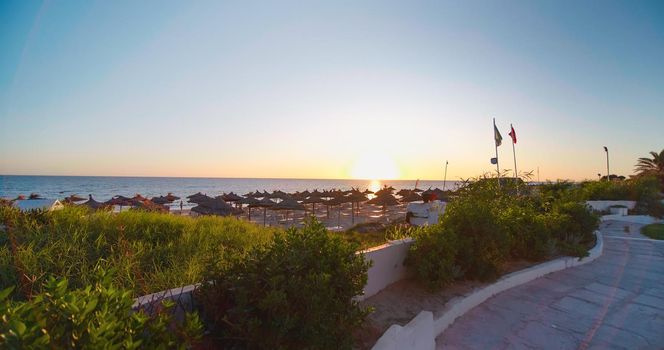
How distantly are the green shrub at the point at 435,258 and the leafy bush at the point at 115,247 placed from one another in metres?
2.38

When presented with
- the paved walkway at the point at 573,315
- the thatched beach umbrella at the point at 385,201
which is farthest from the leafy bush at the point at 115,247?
the thatched beach umbrella at the point at 385,201

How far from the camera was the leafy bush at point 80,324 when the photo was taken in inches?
61.7

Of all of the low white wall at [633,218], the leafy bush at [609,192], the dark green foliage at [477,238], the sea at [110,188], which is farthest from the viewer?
the sea at [110,188]

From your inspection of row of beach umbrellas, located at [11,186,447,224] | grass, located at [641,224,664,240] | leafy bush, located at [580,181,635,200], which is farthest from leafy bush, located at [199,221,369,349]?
leafy bush, located at [580,181,635,200]

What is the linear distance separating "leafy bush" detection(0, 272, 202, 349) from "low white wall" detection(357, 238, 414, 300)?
2.91 meters

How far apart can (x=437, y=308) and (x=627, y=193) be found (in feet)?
70.5

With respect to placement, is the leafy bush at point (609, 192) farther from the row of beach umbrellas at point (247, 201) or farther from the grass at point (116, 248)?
the grass at point (116, 248)

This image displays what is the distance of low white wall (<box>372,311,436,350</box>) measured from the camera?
324cm

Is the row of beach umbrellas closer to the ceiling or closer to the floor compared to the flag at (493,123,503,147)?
closer to the floor

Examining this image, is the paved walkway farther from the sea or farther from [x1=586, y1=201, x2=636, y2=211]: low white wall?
[x1=586, y1=201, x2=636, y2=211]: low white wall

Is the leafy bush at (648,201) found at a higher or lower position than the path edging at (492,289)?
higher

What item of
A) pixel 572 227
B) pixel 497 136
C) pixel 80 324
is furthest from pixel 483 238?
pixel 497 136

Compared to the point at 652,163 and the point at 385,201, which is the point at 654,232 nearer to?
the point at 385,201

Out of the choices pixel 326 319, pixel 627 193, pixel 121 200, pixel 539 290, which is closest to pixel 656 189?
pixel 627 193
